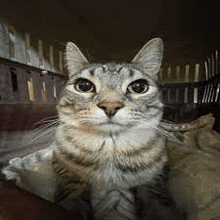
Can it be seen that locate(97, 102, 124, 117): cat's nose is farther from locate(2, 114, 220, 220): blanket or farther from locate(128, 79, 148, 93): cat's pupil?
locate(2, 114, 220, 220): blanket

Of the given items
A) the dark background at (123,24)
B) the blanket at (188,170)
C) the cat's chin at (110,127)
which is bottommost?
the blanket at (188,170)

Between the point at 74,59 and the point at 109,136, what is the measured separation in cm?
26

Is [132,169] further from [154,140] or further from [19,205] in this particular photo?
[19,205]

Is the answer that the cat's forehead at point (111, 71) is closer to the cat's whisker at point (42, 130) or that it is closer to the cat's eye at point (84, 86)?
the cat's eye at point (84, 86)

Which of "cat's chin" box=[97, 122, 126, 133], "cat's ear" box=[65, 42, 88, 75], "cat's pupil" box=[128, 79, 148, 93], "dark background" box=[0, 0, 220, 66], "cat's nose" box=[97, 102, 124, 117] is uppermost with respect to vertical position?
"dark background" box=[0, 0, 220, 66]

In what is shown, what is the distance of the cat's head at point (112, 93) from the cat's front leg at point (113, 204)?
0.17 m

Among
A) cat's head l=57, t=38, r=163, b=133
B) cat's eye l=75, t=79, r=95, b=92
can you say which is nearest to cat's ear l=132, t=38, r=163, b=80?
cat's head l=57, t=38, r=163, b=133

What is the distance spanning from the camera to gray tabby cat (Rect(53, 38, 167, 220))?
0.43 m

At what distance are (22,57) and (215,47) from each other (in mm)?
552

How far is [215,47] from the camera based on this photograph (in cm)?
47

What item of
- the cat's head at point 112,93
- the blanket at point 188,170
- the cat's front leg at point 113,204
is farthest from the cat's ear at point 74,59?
the cat's front leg at point 113,204

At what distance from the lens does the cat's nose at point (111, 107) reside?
0.40m

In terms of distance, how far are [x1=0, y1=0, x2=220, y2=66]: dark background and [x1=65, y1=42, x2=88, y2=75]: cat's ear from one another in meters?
0.02

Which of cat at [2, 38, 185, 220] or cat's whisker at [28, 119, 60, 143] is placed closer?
cat at [2, 38, 185, 220]
